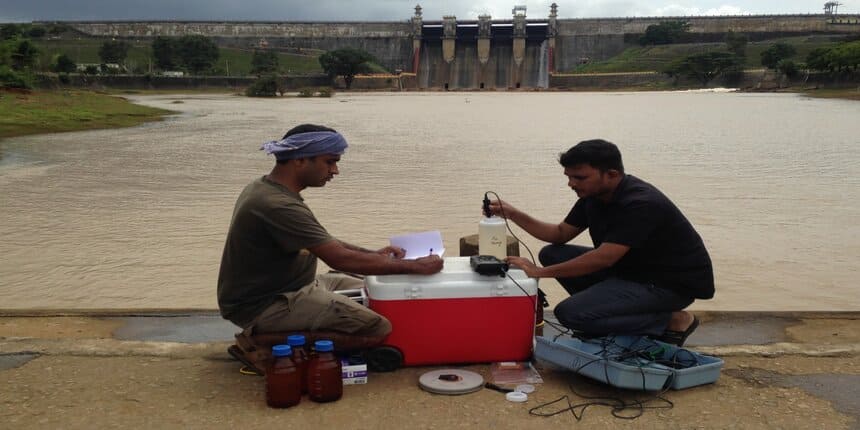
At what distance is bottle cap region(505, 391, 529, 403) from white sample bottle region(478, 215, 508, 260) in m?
0.99

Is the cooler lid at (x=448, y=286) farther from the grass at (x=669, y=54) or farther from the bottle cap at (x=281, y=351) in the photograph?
the grass at (x=669, y=54)

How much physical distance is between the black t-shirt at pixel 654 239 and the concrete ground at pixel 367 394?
50 centimetres

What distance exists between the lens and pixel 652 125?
26703 millimetres

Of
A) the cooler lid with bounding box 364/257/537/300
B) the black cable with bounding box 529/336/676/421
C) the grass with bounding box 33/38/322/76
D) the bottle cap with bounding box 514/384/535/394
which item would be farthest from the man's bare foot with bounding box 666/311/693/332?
the grass with bounding box 33/38/322/76

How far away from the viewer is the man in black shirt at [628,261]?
3621mm

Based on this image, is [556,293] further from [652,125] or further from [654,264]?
[652,125]

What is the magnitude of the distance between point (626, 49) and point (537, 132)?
2628 inches

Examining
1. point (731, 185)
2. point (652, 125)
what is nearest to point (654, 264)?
point (731, 185)

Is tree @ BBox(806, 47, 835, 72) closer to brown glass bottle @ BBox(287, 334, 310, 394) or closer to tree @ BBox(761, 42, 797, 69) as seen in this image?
tree @ BBox(761, 42, 797, 69)

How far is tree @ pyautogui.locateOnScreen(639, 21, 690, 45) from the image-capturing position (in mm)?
83812

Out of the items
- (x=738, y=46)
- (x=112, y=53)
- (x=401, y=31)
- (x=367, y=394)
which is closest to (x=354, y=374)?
(x=367, y=394)

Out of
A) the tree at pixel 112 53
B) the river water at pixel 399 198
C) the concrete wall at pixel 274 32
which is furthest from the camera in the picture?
the concrete wall at pixel 274 32

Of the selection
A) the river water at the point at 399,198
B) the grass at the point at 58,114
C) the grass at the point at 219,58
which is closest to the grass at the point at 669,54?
the grass at the point at 219,58

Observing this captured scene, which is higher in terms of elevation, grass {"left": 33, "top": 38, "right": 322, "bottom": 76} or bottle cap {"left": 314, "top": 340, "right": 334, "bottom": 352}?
grass {"left": 33, "top": 38, "right": 322, "bottom": 76}
